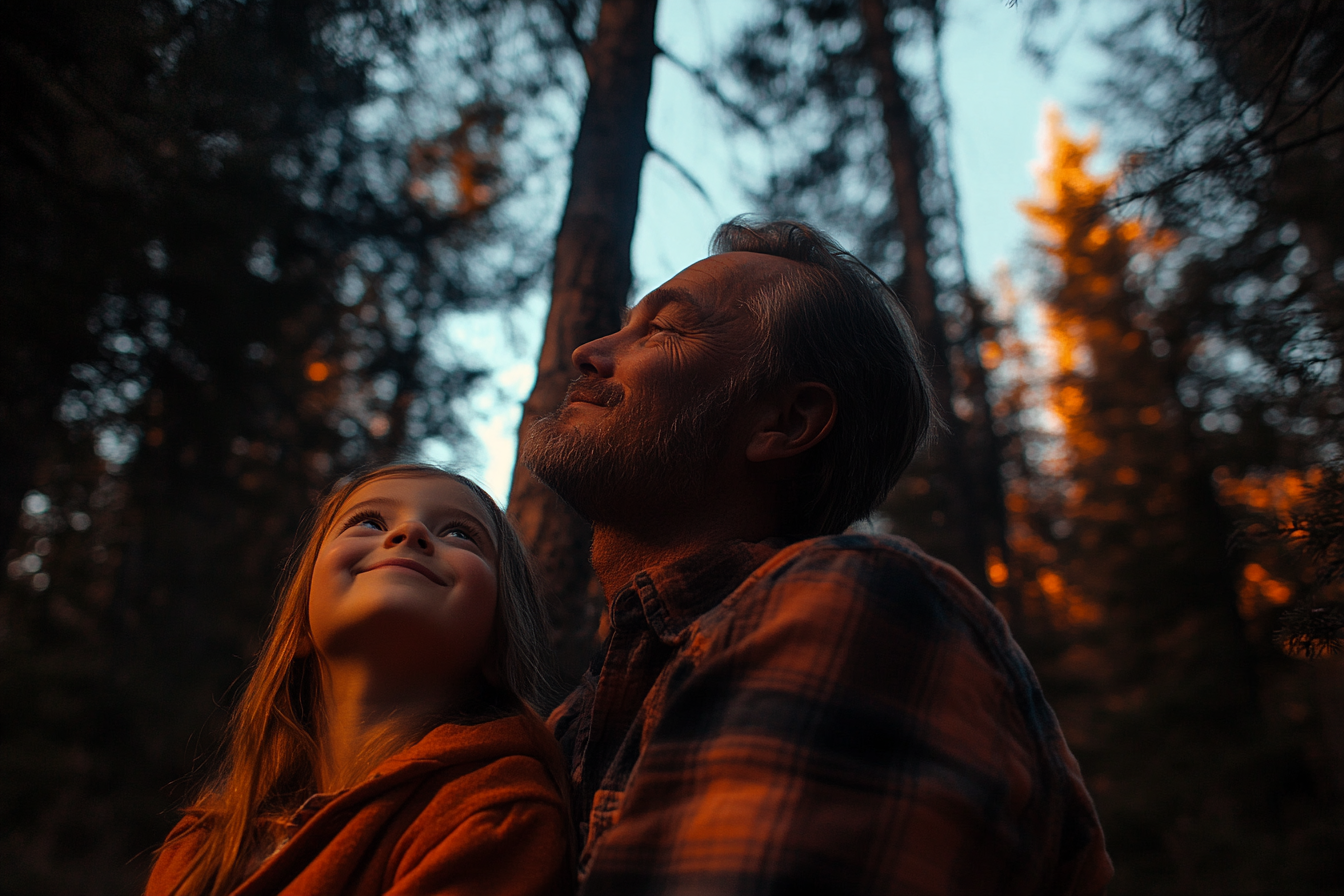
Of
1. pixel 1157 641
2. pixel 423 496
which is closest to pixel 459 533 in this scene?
pixel 423 496

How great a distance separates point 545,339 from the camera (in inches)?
138

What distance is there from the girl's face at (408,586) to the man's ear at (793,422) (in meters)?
0.70

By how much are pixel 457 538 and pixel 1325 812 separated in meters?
11.7

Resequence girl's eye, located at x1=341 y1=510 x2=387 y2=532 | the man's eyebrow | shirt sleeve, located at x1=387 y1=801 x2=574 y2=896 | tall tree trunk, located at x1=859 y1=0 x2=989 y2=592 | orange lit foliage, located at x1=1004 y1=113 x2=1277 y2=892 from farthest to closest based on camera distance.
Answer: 1. orange lit foliage, located at x1=1004 y1=113 x2=1277 y2=892
2. tall tree trunk, located at x1=859 y1=0 x2=989 y2=592
3. the man's eyebrow
4. girl's eye, located at x1=341 y1=510 x2=387 y2=532
5. shirt sleeve, located at x1=387 y1=801 x2=574 y2=896

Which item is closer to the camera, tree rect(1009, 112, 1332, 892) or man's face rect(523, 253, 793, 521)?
man's face rect(523, 253, 793, 521)

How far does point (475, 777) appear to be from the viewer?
1.47m

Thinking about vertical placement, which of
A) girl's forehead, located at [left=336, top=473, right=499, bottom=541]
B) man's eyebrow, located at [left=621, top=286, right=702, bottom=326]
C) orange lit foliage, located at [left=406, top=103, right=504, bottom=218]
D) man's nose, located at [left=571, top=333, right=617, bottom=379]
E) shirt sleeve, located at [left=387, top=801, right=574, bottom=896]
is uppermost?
orange lit foliage, located at [left=406, top=103, right=504, bottom=218]

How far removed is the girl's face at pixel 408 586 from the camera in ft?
5.37

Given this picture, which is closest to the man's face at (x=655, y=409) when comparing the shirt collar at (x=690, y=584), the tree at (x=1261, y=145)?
the shirt collar at (x=690, y=584)

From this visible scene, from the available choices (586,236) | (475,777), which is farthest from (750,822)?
(586,236)

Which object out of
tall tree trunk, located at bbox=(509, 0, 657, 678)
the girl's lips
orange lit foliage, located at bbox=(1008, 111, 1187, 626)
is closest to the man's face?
the girl's lips

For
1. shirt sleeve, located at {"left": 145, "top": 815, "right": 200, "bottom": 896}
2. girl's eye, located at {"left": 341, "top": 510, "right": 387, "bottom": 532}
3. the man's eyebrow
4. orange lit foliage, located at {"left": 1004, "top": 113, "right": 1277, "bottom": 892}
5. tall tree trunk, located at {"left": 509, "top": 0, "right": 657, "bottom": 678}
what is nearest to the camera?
shirt sleeve, located at {"left": 145, "top": 815, "right": 200, "bottom": 896}

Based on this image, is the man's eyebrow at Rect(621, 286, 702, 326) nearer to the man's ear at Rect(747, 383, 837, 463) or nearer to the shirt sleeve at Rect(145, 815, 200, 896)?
the man's ear at Rect(747, 383, 837, 463)

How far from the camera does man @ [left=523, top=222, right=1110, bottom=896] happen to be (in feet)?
3.47
